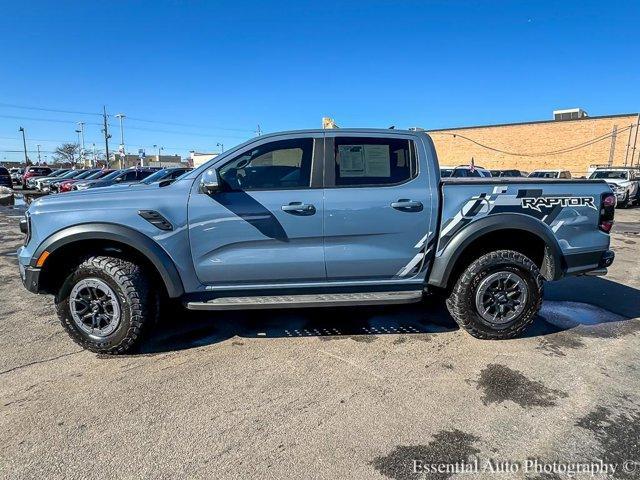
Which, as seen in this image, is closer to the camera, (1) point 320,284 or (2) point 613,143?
(1) point 320,284

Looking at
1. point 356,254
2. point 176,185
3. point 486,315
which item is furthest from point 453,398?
point 176,185

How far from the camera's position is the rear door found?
3662mm

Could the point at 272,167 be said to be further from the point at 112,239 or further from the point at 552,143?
the point at 552,143

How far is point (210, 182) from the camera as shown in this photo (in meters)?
3.45

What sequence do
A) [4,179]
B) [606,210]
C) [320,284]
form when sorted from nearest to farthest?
[320,284], [606,210], [4,179]

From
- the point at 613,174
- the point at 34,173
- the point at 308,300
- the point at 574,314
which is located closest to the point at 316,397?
the point at 308,300

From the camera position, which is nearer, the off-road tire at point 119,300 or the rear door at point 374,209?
the off-road tire at point 119,300

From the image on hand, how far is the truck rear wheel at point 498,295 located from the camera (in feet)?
12.6

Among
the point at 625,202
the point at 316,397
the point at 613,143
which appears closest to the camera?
the point at 316,397

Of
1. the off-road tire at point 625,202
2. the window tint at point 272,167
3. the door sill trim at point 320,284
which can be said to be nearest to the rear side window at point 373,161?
the window tint at point 272,167

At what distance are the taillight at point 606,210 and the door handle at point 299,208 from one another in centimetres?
287

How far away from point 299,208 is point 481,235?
172 cm

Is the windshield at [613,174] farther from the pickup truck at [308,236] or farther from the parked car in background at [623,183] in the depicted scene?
the pickup truck at [308,236]

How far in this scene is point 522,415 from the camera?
2.79 metres
